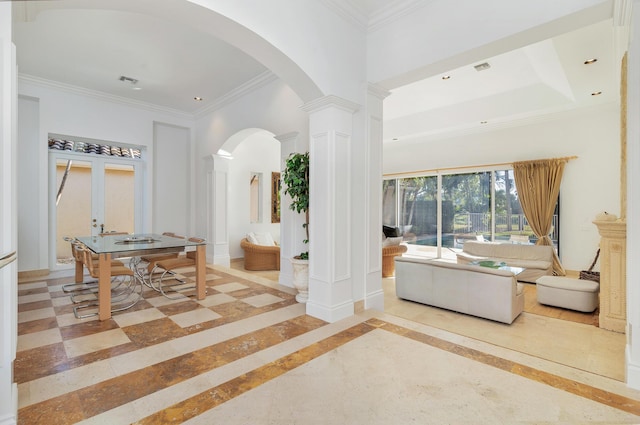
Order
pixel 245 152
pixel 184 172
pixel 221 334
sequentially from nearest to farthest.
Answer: pixel 221 334 → pixel 184 172 → pixel 245 152

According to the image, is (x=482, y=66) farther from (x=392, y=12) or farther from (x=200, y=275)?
(x=200, y=275)

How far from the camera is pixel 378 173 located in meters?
3.75

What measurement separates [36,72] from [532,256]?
9.41m

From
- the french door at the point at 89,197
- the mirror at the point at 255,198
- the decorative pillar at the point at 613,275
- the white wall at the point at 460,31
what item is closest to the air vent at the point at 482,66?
the white wall at the point at 460,31

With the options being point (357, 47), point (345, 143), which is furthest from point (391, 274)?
point (357, 47)

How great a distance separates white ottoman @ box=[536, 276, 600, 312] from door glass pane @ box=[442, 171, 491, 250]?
128 inches

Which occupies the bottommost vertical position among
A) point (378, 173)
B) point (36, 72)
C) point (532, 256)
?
point (532, 256)

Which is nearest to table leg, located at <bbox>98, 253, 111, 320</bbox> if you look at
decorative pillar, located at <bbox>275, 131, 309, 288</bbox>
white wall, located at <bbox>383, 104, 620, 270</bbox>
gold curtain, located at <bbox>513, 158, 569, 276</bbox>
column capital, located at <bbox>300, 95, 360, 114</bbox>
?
decorative pillar, located at <bbox>275, 131, 309, 288</bbox>

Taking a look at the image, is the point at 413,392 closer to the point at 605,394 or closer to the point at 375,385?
the point at 375,385

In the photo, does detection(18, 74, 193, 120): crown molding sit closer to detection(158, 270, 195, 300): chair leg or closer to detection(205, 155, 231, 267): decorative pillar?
detection(205, 155, 231, 267): decorative pillar

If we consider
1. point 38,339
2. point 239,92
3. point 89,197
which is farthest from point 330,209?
point 89,197

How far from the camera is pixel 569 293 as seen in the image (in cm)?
414

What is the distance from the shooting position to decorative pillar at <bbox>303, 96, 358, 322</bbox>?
128 inches

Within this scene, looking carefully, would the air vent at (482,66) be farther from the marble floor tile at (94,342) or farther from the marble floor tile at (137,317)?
the marble floor tile at (94,342)
